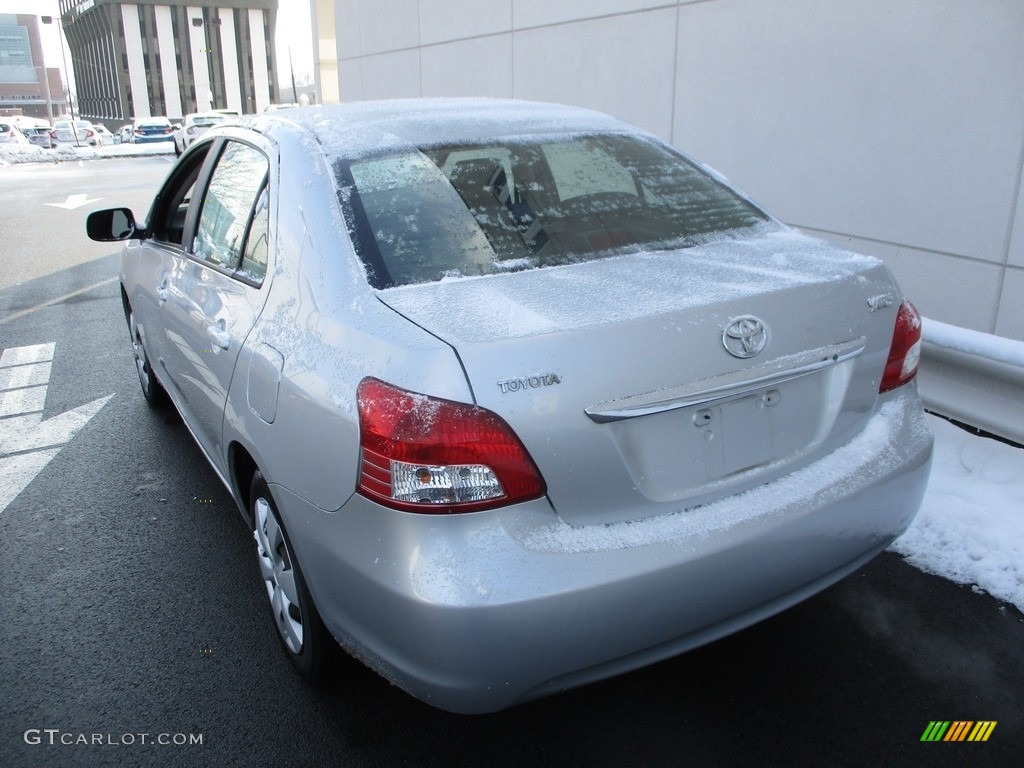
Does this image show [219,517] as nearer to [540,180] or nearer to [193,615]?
[193,615]

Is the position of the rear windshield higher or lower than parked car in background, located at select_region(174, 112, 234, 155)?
higher

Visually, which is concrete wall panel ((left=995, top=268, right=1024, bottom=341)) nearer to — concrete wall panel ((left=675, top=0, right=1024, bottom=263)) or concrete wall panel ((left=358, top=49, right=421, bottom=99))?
concrete wall panel ((left=675, top=0, right=1024, bottom=263))

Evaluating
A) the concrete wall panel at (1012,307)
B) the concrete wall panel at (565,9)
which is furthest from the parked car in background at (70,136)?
the concrete wall panel at (1012,307)

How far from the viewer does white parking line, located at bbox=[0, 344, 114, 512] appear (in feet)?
15.2

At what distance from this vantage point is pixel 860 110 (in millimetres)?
5750

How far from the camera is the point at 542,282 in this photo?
2422 mm

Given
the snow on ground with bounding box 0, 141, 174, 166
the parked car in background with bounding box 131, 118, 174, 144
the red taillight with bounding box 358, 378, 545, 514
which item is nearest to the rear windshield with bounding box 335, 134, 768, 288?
the red taillight with bounding box 358, 378, 545, 514

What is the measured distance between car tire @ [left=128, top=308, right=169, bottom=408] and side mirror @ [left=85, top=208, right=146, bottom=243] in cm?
64

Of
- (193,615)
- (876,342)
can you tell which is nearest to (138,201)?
(193,615)

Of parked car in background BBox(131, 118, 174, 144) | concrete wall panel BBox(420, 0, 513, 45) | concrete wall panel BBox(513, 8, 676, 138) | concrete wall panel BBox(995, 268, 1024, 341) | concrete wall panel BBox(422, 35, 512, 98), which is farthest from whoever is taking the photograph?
parked car in background BBox(131, 118, 174, 144)

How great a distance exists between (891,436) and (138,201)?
17.6m

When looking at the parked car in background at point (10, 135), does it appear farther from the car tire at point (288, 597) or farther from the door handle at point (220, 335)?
the car tire at point (288, 597)

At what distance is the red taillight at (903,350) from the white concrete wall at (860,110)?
9.01ft

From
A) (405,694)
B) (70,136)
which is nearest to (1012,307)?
(405,694)
